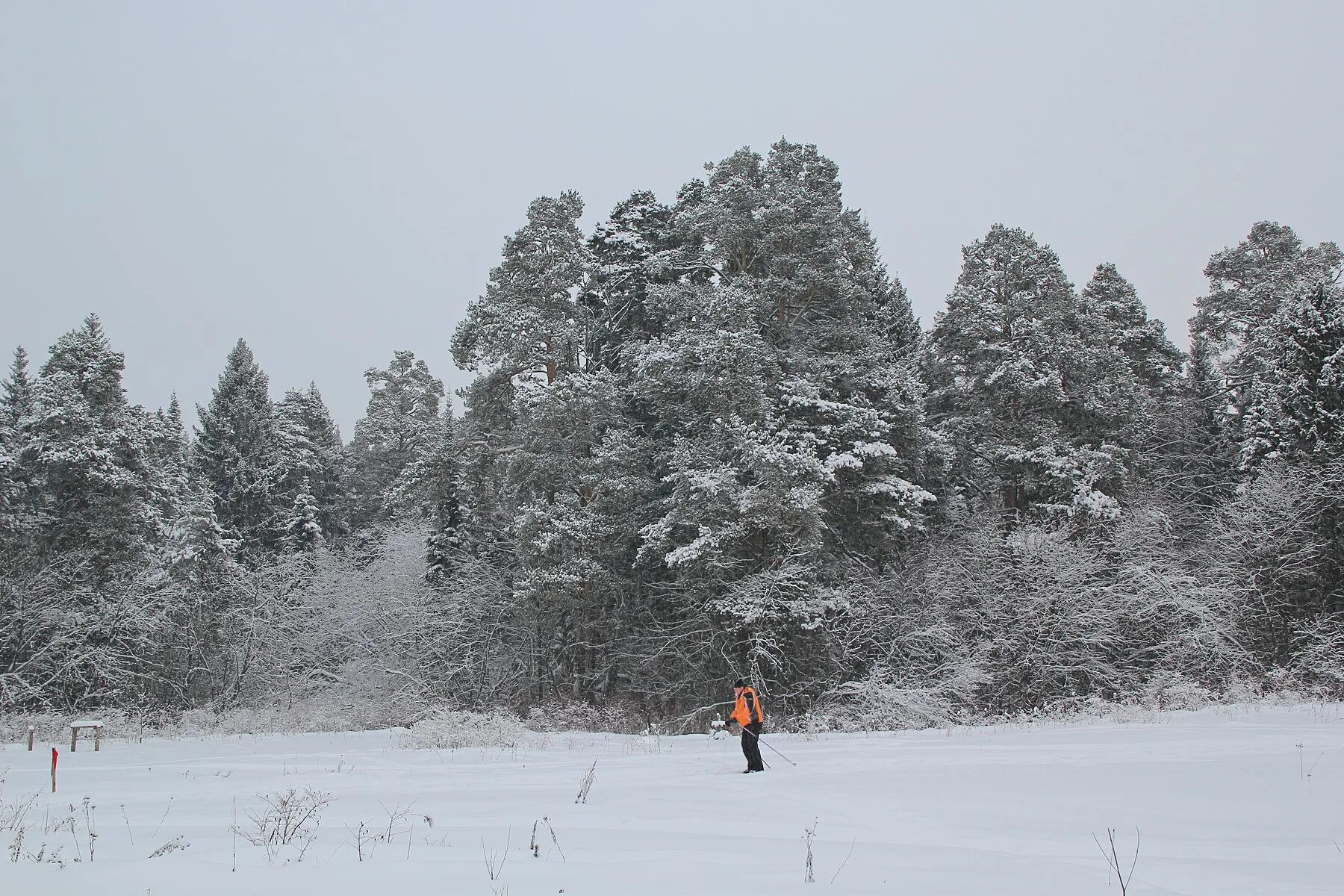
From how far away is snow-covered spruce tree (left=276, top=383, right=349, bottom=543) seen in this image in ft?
160

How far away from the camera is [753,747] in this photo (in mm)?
13625

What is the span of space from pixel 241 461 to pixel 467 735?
31567 millimetres

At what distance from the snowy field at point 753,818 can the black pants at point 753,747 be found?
0.33 meters

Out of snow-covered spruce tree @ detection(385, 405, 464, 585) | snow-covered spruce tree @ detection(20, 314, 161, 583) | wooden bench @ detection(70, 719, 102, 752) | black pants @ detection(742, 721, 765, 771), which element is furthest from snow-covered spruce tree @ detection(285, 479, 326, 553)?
black pants @ detection(742, 721, 765, 771)

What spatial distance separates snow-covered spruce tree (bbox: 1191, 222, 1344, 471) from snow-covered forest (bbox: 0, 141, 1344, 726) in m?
0.32

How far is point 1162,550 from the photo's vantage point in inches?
1015

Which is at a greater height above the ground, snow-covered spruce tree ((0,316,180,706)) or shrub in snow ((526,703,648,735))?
snow-covered spruce tree ((0,316,180,706))

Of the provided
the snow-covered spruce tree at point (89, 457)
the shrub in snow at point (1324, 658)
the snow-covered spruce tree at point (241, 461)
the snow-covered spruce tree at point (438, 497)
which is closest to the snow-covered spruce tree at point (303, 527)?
the snow-covered spruce tree at point (241, 461)

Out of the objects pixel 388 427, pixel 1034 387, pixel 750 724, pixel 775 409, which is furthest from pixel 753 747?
pixel 388 427

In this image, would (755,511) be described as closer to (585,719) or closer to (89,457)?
(585,719)

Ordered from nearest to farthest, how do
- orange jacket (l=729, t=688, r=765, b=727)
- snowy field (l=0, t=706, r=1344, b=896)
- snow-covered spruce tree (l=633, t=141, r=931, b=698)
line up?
1. snowy field (l=0, t=706, r=1344, b=896)
2. orange jacket (l=729, t=688, r=765, b=727)
3. snow-covered spruce tree (l=633, t=141, r=931, b=698)

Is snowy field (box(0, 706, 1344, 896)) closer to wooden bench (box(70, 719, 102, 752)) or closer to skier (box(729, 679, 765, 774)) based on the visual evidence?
skier (box(729, 679, 765, 774))

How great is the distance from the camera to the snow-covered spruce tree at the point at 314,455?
48625 millimetres

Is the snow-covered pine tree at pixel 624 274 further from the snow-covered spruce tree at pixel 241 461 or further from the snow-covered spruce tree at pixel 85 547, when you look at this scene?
the snow-covered spruce tree at pixel 241 461
